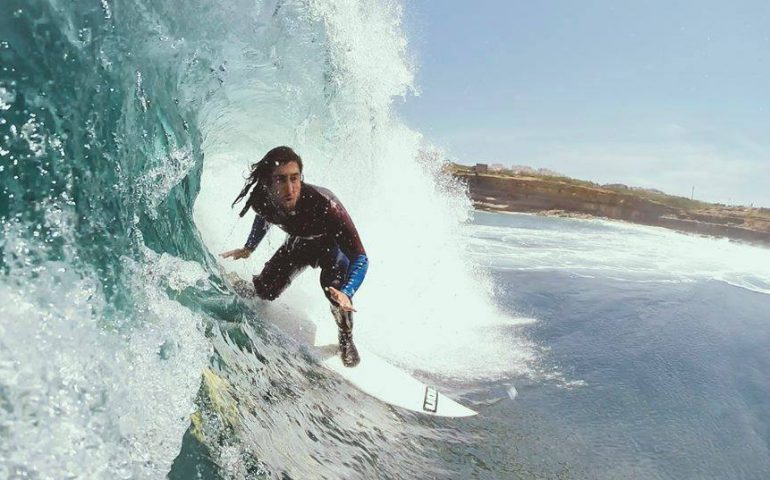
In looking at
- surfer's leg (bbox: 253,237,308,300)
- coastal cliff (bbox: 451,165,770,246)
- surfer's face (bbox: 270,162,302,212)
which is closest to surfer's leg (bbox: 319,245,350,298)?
surfer's leg (bbox: 253,237,308,300)

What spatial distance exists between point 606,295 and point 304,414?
972 centimetres

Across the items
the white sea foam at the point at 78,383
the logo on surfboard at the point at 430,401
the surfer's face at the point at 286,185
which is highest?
the surfer's face at the point at 286,185

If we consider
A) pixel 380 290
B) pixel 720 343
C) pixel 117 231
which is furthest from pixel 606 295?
pixel 117 231

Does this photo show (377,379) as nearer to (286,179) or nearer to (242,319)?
(242,319)

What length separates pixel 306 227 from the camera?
14.2 feet

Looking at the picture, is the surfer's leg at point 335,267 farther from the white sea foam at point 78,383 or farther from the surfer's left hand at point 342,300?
the white sea foam at point 78,383

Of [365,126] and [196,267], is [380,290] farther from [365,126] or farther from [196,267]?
[196,267]

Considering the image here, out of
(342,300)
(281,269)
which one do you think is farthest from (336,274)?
(281,269)

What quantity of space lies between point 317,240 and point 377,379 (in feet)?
4.70

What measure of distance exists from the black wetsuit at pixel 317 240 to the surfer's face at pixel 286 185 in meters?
0.08

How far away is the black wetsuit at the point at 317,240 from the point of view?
417 centimetres

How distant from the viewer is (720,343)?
8.62 m

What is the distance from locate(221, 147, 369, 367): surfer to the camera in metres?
3.95

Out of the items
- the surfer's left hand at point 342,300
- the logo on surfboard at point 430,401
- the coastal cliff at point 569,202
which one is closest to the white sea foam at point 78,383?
the surfer's left hand at point 342,300
